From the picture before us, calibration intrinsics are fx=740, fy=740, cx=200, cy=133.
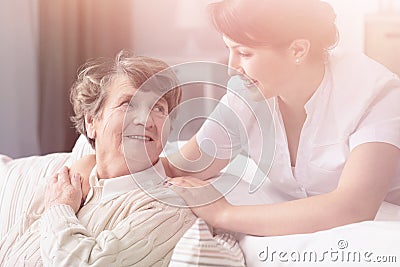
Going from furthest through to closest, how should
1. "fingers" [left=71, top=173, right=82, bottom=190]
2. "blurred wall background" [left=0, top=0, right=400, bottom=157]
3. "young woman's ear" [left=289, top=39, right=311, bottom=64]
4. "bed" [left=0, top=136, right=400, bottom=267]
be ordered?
1. "blurred wall background" [left=0, top=0, right=400, bottom=157]
2. "fingers" [left=71, top=173, right=82, bottom=190]
3. "young woman's ear" [left=289, top=39, right=311, bottom=64]
4. "bed" [left=0, top=136, right=400, bottom=267]

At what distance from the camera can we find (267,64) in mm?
1019

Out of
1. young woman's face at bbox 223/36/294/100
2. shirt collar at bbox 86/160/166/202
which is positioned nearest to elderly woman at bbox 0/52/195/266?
shirt collar at bbox 86/160/166/202

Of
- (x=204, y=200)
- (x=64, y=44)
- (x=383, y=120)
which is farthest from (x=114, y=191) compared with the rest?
(x=64, y=44)

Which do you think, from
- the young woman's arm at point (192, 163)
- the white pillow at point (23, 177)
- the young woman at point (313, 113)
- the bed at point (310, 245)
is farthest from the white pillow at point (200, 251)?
the white pillow at point (23, 177)

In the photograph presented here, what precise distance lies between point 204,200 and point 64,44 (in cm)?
76

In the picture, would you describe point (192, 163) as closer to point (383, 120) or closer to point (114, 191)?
point (114, 191)

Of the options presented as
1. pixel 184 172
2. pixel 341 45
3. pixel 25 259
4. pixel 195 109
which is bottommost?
pixel 25 259

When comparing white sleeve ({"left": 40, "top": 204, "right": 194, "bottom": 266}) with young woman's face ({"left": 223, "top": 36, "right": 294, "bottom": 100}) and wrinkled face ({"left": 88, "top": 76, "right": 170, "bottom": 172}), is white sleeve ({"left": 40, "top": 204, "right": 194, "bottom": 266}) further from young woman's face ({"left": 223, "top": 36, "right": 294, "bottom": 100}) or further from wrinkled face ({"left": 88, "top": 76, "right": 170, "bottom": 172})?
young woman's face ({"left": 223, "top": 36, "right": 294, "bottom": 100})

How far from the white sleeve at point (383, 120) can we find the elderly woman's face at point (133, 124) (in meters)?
0.28

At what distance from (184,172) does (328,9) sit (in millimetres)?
331

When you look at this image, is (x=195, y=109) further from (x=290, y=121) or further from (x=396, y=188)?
(x=396, y=188)

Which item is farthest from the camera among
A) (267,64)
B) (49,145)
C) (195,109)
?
(49,145)

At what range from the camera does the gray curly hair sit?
107 cm

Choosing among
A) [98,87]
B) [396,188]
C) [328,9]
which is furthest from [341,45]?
[98,87]
